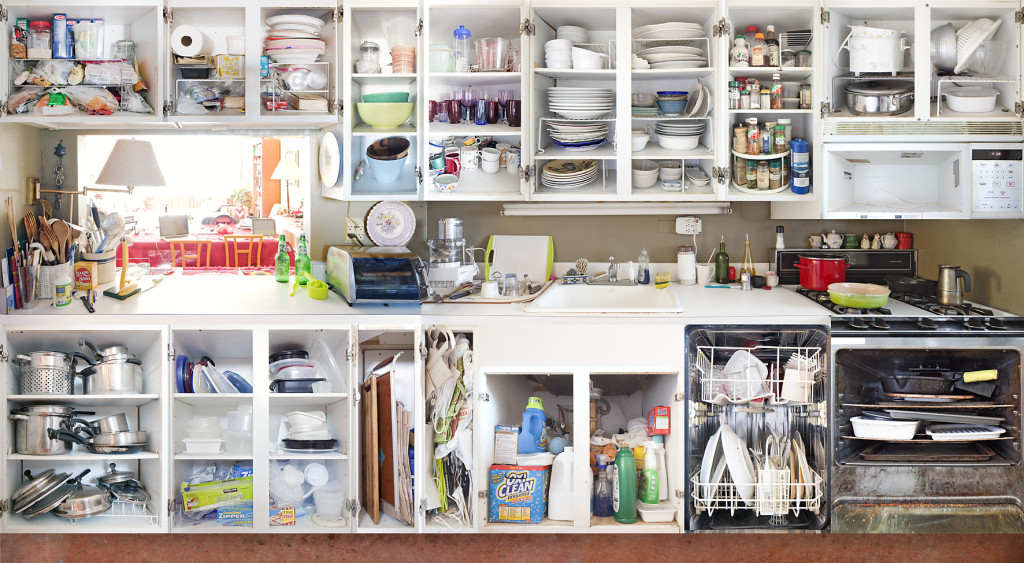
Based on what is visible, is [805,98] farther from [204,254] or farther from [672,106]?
[204,254]

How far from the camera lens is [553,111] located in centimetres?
332

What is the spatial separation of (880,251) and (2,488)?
3.91 m

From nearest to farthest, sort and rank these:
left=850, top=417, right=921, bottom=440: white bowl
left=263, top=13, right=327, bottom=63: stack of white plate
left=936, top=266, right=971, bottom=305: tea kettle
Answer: left=850, top=417, right=921, bottom=440: white bowl < left=936, top=266, right=971, bottom=305: tea kettle < left=263, top=13, right=327, bottom=63: stack of white plate

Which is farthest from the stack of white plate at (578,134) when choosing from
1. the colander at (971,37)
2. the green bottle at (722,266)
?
the colander at (971,37)

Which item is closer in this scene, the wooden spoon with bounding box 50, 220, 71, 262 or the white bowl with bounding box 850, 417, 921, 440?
the white bowl with bounding box 850, 417, 921, 440

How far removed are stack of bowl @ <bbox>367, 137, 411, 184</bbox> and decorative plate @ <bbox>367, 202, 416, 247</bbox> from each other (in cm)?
15

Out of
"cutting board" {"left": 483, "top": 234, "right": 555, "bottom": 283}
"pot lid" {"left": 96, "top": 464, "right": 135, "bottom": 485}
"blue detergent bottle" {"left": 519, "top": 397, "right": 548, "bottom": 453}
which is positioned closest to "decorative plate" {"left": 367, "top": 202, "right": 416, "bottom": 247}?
"cutting board" {"left": 483, "top": 234, "right": 555, "bottom": 283}

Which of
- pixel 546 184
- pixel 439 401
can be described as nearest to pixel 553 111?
pixel 546 184

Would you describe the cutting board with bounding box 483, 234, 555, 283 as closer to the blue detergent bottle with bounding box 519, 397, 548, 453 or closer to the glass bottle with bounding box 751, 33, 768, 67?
the blue detergent bottle with bounding box 519, 397, 548, 453

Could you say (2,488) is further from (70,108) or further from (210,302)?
(70,108)

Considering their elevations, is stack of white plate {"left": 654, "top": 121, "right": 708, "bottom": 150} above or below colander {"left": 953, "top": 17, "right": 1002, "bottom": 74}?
below

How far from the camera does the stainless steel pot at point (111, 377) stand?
292 cm

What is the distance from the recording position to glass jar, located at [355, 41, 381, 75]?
3.25 metres

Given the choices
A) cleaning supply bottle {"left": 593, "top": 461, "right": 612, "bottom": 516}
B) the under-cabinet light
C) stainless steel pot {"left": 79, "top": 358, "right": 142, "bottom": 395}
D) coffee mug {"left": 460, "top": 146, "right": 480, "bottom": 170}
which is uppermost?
coffee mug {"left": 460, "top": 146, "right": 480, "bottom": 170}
